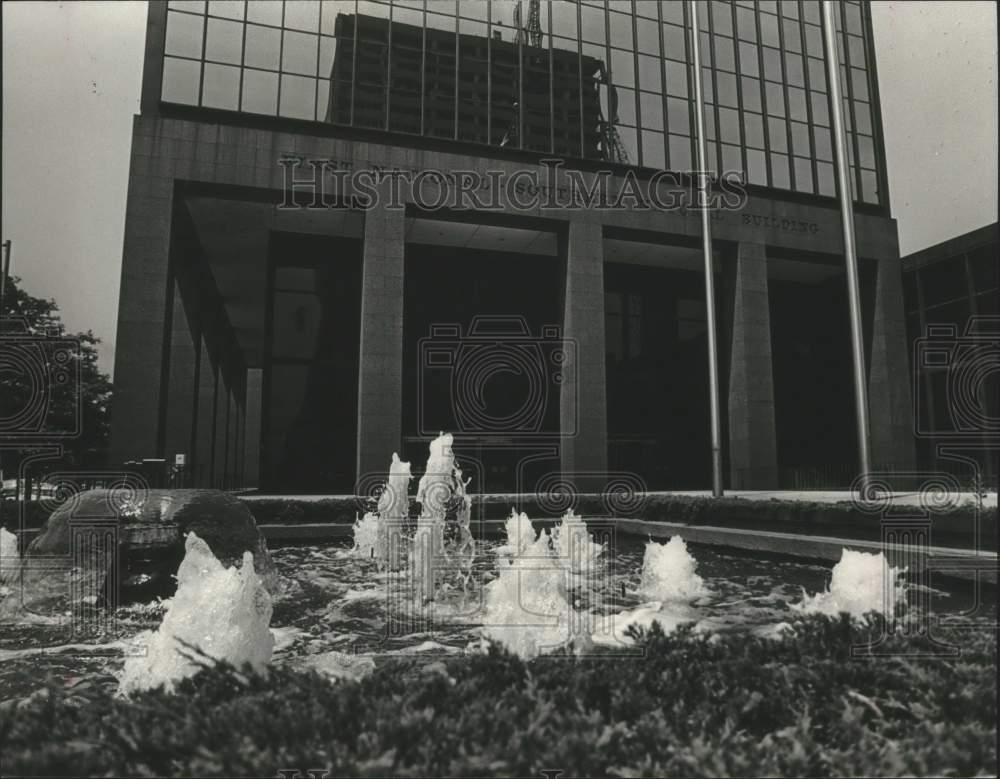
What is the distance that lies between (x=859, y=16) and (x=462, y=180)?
68.6ft

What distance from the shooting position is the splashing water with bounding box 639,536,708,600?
32.6ft

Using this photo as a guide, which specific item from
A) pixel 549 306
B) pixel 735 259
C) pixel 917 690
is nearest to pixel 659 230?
pixel 735 259

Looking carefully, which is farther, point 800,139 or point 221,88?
point 800,139

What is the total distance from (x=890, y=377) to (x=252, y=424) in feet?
157

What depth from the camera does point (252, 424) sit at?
61.1 metres

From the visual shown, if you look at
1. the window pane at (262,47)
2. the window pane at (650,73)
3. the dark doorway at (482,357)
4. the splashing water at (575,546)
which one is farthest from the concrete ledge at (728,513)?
the window pane at (650,73)

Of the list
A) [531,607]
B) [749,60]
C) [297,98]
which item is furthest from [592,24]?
[531,607]

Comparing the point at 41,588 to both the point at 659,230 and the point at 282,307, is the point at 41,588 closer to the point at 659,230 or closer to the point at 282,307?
the point at 282,307

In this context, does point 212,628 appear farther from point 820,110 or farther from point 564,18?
point 820,110

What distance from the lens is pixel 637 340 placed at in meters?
34.4

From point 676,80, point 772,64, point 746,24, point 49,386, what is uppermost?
point 746,24

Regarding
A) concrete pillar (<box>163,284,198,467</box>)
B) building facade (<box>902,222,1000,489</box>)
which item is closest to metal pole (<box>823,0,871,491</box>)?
building facade (<box>902,222,1000,489</box>)

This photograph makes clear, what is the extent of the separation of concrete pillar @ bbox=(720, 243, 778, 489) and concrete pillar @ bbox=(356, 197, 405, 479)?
13726 millimetres

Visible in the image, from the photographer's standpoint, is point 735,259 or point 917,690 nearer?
point 917,690
